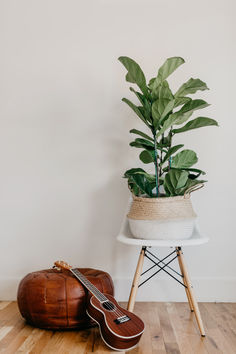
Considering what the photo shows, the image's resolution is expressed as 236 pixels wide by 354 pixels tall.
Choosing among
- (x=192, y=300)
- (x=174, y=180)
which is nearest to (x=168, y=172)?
(x=174, y=180)

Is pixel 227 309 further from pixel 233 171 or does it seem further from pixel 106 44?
pixel 106 44

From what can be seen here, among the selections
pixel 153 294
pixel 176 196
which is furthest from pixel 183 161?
pixel 153 294

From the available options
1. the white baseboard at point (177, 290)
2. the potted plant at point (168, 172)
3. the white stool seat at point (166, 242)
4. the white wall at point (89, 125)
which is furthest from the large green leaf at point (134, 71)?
the white baseboard at point (177, 290)

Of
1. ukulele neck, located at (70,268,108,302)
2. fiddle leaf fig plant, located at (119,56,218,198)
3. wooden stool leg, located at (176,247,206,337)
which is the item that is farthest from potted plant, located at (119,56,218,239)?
ukulele neck, located at (70,268,108,302)

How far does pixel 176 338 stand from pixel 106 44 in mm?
1674

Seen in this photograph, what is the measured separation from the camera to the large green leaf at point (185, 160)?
1.84 metres

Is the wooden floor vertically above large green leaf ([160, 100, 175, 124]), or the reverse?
large green leaf ([160, 100, 175, 124])

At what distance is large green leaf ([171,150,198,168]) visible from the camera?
6.03 feet

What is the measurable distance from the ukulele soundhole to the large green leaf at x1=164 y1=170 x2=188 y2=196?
0.58 metres

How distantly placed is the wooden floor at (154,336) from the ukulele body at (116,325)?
0.17ft

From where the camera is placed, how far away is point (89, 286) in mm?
1756

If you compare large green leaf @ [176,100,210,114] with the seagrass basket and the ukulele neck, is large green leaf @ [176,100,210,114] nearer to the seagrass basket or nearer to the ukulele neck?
the seagrass basket

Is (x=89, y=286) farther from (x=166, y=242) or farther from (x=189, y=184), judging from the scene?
(x=189, y=184)

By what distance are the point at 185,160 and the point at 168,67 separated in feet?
1.48
